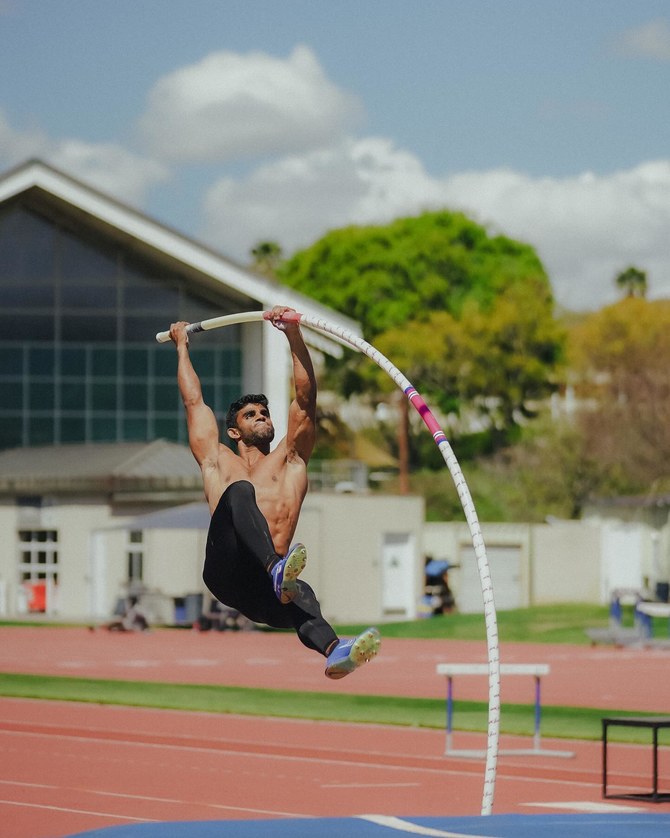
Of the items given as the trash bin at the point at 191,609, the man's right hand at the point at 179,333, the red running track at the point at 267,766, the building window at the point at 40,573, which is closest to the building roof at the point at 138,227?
the trash bin at the point at 191,609

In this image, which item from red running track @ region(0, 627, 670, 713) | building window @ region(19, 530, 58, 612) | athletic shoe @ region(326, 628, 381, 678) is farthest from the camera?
building window @ region(19, 530, 58, 612)

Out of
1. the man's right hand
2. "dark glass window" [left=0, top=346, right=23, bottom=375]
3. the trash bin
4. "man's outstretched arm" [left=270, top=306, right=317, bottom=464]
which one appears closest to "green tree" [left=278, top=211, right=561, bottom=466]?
"dark glass window" [left=0, top=346, right=23, bottom=375]

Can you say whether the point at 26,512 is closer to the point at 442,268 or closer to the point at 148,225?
the point at 148,225

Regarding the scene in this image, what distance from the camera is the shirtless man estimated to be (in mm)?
9203

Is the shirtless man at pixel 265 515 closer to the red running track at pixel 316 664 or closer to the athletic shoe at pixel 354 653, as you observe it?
the athletic shoe at pixel 354 653

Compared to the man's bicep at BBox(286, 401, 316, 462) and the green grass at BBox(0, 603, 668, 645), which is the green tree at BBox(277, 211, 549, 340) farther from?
the man's bicep at BBox(286, 401, 316, 462)

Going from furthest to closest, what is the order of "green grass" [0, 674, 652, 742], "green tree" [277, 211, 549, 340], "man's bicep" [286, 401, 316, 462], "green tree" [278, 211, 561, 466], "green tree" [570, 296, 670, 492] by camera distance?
1. "green tree" [277, 211, 549, 340]
2. "green tree" [278, 211, 561, 466]
3. "green tree" [570, 296, 670, 492]
4. "green grass" [0, 674, 652, 742]
5. "man's bicep" [286, 401, 316, 462]

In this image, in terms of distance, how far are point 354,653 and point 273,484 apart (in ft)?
3.53

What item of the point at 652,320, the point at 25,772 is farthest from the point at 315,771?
the point at 652,320

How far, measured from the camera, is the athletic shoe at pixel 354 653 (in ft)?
30.1

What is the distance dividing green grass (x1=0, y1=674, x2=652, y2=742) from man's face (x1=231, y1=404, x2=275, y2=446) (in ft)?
35.0

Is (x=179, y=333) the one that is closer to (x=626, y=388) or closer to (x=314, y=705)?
(x=314, y=705)

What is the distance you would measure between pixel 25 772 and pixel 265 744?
348 centimetres

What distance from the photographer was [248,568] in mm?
9375
